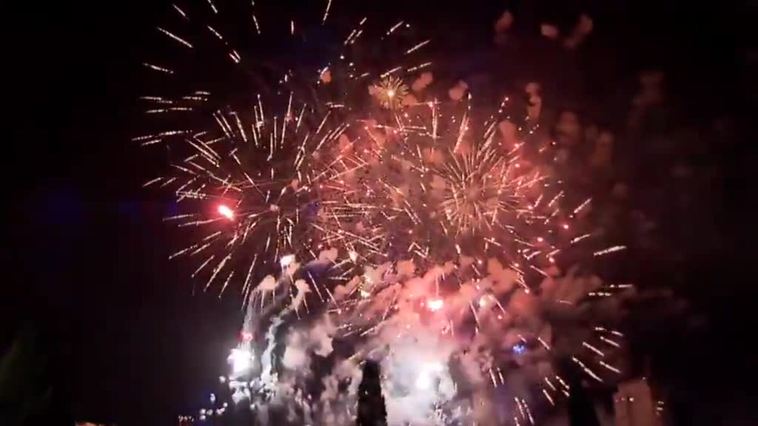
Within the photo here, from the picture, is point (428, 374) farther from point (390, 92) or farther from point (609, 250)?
point (390, 92)

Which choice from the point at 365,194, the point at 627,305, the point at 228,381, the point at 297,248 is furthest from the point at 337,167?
the point at 228,381

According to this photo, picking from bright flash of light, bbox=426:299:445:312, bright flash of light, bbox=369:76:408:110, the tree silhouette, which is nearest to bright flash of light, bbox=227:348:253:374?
bright flash of light, bbox=426:299:445:312

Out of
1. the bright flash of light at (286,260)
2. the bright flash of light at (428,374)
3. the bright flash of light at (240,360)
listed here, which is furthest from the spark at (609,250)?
the bright flash of light at (240,360)

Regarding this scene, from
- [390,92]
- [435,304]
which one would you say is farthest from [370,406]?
[390,92]

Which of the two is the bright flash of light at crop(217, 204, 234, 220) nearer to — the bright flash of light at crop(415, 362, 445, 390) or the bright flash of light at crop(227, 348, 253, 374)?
the bright flash of light at crop(415, 362, 445, 390)

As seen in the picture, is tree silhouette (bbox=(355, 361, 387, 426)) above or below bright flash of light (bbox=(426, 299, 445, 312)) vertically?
below

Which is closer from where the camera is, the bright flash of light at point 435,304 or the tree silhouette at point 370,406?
the tree silhouette at point 370,406

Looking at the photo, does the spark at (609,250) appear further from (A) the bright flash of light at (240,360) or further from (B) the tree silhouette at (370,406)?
(A) the bright flash of light at (240,360)

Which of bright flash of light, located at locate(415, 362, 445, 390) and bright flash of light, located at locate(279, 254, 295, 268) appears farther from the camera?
bright flash of light, located at locate(415, 362, 445, 390)

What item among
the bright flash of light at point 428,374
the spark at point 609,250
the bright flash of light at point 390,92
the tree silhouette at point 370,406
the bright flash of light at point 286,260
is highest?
the bright flash of light at point 390,92

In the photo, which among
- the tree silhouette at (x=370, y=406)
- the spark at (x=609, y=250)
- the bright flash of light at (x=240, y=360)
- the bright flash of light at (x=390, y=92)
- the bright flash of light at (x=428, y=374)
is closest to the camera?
the tree silhouette at (x=370, y=406)

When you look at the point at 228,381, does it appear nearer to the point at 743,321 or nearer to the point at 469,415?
the point at 469,415
